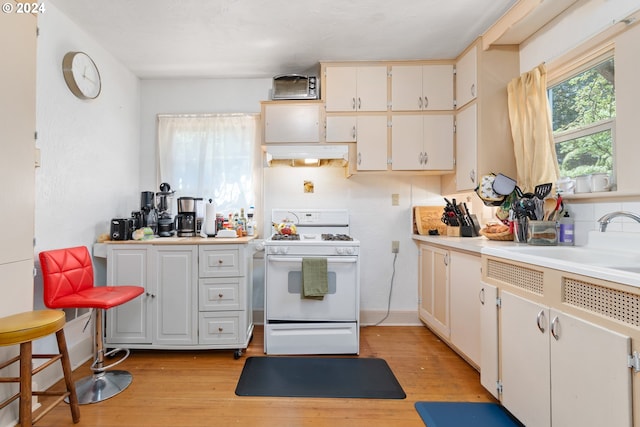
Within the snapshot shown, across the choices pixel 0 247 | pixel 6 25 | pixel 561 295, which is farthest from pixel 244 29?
pixel 561 295

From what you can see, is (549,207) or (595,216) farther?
(549,207)

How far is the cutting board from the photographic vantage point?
9.85 feet

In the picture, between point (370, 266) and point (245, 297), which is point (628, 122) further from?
point (245, 297)

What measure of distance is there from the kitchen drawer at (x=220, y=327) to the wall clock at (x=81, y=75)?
77.4 inches

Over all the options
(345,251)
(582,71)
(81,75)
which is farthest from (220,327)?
(582,71)

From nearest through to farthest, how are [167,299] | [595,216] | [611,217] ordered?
[611,217] → [595,216] → [167,299]

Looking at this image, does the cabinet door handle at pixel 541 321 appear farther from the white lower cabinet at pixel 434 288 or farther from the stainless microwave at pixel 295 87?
the stainless microwave at pixel 295 87

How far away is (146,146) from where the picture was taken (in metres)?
3.14

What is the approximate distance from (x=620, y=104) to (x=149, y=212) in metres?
3.44

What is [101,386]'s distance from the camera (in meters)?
1.94

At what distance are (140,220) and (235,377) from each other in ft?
5.27

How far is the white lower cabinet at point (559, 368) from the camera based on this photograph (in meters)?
1.04

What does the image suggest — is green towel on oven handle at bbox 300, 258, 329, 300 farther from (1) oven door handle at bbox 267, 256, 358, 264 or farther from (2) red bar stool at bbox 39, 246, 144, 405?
(2) red bar stool at bbox 39, 246, 144, 405

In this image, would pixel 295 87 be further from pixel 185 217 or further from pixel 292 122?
pixel 185 217
